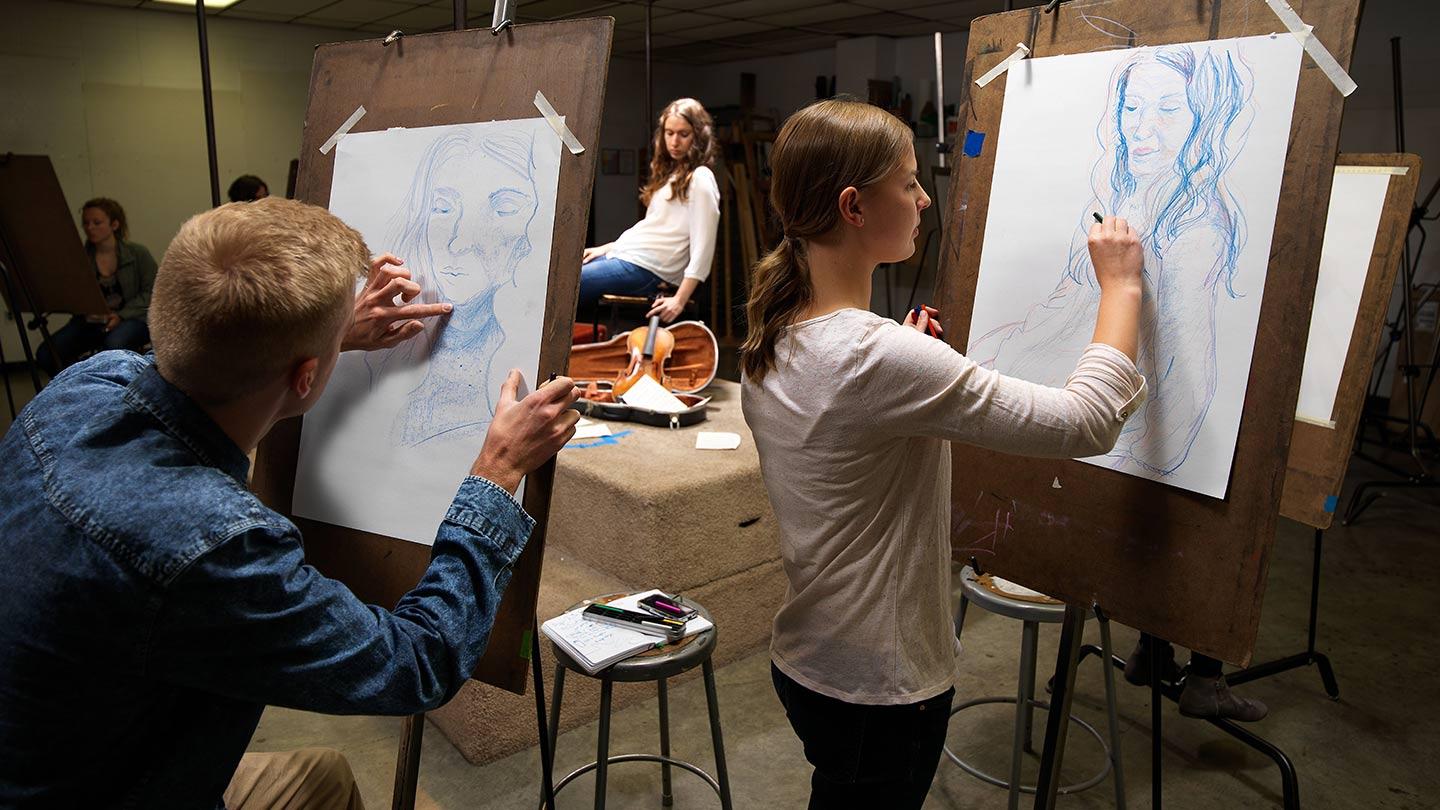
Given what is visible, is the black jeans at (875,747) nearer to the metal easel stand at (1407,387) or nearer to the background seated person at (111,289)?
the metal easel stand at (1407,387)

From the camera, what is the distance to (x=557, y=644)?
1.78 m

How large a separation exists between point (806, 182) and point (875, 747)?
0.75 m

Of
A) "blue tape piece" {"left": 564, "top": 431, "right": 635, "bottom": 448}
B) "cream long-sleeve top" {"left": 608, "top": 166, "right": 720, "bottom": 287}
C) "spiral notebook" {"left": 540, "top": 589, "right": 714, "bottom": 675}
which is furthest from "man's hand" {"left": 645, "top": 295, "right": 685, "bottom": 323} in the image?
"spiral notebook" {"left": 540, "top": 589, "right": 714, "bottom": 675}

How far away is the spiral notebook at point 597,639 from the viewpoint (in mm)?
1716

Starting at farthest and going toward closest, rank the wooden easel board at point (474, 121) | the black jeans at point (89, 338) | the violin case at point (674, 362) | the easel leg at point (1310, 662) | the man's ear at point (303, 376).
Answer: the black jeans at point (89, 338)
the violin case at point (674, 362)
the easel leg at point (1310, 662)
the wooden easel board at point (474, 121)
the man's ear at point (303, 376)

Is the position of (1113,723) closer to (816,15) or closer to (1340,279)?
(1340,279)

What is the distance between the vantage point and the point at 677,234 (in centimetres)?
394

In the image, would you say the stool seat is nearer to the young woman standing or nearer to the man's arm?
the young woman standing

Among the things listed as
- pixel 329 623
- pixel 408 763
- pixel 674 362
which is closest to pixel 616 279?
pixel 674 362

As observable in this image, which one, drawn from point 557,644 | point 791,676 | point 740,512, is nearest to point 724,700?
point 740,512

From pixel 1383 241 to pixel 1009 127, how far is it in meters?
1.35

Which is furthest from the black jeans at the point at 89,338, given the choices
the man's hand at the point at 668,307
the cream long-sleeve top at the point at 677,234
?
the man's hand at the point at 668,307

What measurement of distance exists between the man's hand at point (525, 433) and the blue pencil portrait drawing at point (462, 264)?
0.59 feet

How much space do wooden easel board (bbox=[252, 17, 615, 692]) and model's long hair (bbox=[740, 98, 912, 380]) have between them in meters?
0.26
